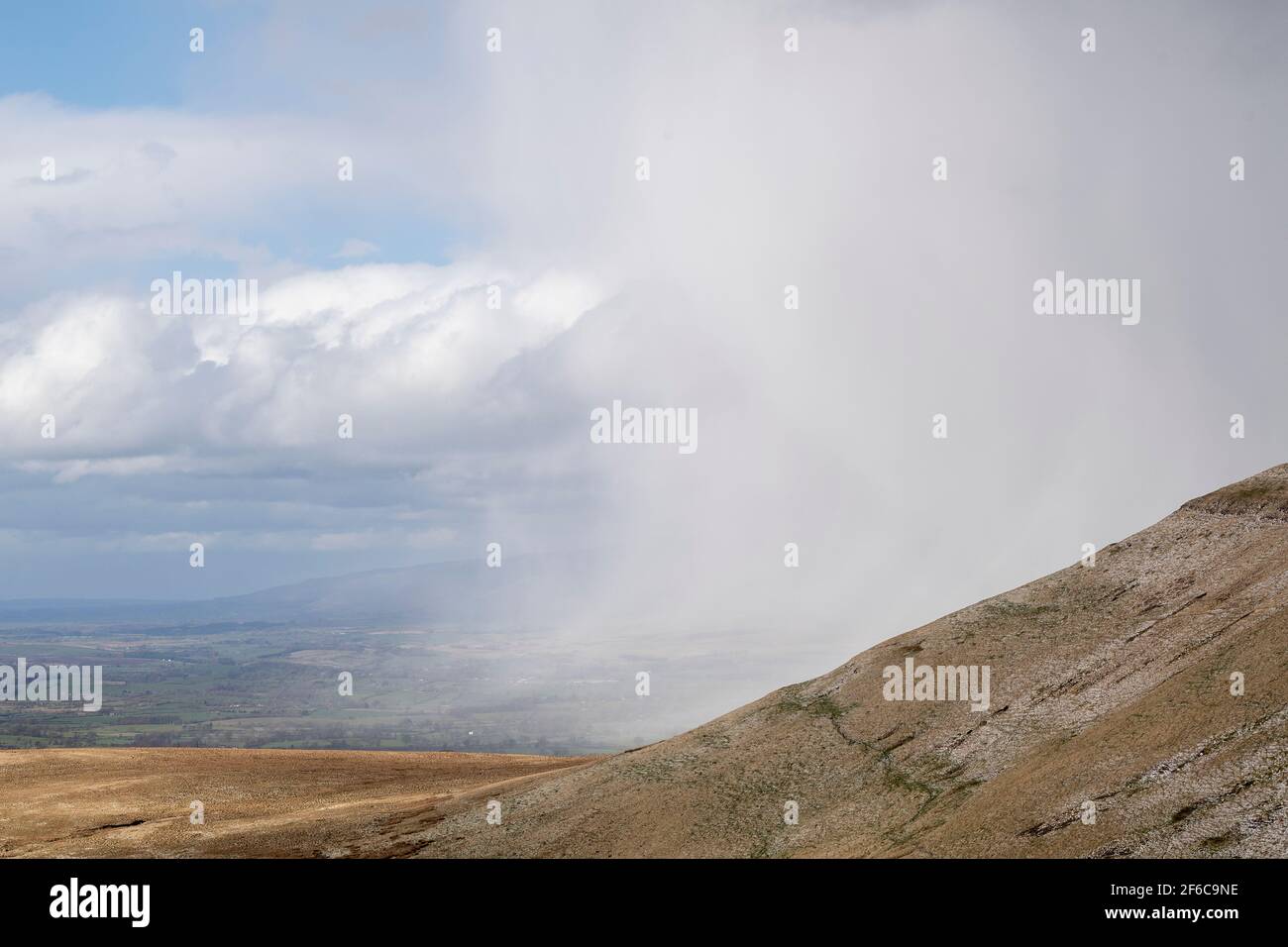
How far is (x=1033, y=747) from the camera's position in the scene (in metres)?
43.8

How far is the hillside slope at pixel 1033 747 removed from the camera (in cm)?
3584

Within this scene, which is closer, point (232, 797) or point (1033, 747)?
point (1033, 747)

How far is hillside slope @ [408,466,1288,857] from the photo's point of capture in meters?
35.8

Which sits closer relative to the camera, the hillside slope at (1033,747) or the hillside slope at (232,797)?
the hillside slope at (1033,747)

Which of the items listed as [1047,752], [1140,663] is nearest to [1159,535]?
[1140,663]

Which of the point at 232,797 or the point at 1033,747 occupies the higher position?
the point at 1033,747

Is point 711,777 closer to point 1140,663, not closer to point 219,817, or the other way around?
point 1140,663

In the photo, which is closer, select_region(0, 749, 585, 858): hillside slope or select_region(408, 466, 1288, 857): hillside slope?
select_region(408, 466, 1288, 857): hillside slope

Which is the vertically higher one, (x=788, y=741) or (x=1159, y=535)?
(x=1159, y=535)
